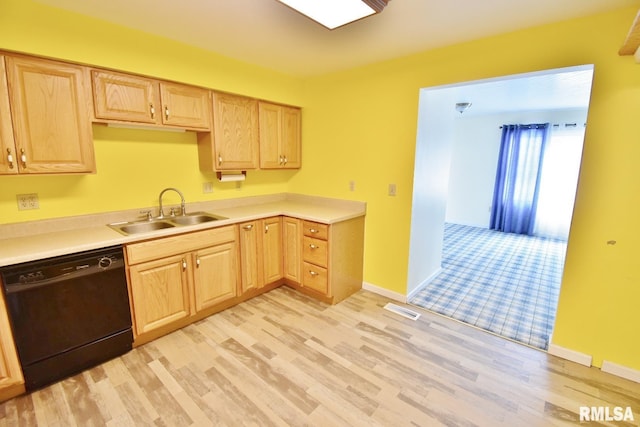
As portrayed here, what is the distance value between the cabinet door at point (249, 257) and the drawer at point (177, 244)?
132mm

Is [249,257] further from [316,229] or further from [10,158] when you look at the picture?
[10,158]

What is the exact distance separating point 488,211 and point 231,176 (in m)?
5.49

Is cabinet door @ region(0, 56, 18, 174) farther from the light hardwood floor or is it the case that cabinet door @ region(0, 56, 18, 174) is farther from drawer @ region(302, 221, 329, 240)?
drawer @ region(302, 221, 329, 240)

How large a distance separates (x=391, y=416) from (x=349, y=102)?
2.73 meters

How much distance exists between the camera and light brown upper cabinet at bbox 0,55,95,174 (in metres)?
1.73

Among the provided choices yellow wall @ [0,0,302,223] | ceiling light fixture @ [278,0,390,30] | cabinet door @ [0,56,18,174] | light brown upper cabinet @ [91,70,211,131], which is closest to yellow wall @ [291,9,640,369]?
ceiling light fixture @ [278,0,390,30]

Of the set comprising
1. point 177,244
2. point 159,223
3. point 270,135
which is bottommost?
point 177,244

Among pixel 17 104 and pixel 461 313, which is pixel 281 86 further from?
pixel 461 313

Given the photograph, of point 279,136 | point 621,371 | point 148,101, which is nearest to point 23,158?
point 148,101

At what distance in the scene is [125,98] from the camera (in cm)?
214

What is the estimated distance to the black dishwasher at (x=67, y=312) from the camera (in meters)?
1.67

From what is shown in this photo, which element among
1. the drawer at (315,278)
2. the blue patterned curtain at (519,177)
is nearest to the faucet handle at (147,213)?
the drawer at (315,278)

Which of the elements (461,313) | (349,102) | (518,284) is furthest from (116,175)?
(518,284)

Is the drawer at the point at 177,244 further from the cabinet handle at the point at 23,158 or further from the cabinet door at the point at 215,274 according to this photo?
the cabinet handle at the point at 23,158
